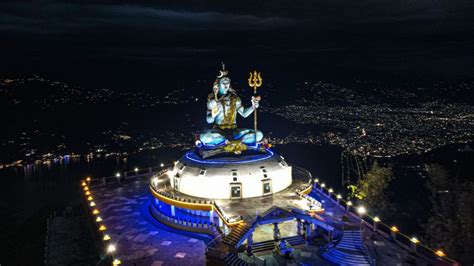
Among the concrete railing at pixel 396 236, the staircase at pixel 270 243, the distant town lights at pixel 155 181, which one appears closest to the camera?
the concrete railing at pixel 396 236

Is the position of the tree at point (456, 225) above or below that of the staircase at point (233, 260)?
below

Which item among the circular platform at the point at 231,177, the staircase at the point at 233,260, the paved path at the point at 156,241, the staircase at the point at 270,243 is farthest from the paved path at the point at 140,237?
the circular platform at the point at 231,177

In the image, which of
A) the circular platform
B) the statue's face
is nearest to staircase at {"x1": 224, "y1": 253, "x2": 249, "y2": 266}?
the circular platform

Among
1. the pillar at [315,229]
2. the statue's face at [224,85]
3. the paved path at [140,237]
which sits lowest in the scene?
the paved path at [140,237]

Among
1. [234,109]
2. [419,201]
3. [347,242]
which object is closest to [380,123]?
[419,201]

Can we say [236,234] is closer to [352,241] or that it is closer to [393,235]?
[352,241]

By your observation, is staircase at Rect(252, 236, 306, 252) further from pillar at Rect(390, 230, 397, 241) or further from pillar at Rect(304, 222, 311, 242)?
pillar at Rect(390, 230, 397, 241)

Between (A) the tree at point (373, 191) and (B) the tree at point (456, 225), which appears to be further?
(A) the tree at point (373, 191)

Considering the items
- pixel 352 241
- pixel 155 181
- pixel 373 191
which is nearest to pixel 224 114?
pixel 155 181

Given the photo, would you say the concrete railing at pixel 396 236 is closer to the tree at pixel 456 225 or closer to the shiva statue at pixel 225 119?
the tree at pixel 456 225
